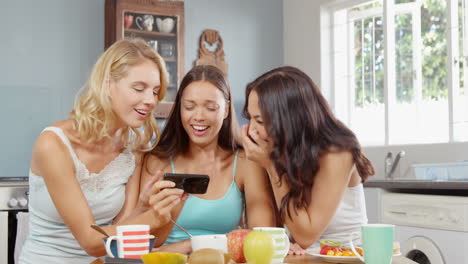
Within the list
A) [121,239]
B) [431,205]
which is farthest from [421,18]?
[121,239]

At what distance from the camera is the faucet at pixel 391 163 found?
4.06 m

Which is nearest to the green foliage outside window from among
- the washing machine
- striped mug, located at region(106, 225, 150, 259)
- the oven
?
the washing machine

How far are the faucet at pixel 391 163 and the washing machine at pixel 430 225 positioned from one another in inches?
29.2

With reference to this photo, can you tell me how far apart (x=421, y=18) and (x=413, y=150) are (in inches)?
36.2

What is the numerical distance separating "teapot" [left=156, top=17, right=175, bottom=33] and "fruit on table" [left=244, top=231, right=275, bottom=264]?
3351 millimetres

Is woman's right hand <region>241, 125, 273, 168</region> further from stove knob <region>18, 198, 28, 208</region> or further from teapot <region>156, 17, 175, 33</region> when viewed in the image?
teapot <region>156, 17, 175, 33</region>

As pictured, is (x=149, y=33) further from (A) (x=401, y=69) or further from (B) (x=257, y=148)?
(B) (x=257, y=148)

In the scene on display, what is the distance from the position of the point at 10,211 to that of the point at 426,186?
88.7 inches

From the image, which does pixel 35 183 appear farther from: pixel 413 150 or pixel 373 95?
pixel 373 95

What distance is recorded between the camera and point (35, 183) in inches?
75.8

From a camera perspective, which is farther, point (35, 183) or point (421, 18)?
point (421, 18)

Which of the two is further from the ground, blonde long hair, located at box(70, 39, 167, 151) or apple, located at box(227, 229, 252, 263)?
blonde long hair, located at box(70, 39, 167, 151)

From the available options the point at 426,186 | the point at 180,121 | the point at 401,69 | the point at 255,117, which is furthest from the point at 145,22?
the point at 255,117

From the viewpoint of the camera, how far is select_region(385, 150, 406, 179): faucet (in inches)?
160
